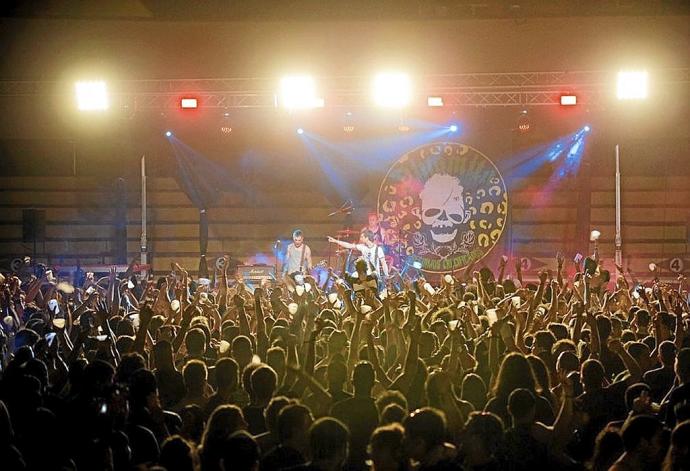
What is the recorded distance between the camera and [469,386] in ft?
14.8

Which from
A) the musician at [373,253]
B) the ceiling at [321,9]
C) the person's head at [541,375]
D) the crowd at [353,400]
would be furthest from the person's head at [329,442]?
the ceiling at [321,9]

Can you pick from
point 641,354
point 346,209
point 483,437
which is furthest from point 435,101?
point 483,437

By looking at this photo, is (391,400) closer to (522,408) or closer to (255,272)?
(522,408)

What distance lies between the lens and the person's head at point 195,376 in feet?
15.2

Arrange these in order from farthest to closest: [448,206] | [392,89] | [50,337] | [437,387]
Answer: [448,206] → [392,89] → [50,337] → [437,387]

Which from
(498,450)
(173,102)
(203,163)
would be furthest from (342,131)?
(498,450)

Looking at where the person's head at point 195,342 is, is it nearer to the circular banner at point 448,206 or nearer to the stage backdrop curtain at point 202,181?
the circular banner at point 448,206

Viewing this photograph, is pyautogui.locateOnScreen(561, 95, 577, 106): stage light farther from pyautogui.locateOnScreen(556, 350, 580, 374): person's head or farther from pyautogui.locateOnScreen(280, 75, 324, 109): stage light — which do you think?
pyautogui.locateOnScreen(556, 350, 580, 374): person's head

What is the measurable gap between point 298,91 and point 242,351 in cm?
1049

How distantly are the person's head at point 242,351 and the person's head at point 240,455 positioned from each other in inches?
79.9

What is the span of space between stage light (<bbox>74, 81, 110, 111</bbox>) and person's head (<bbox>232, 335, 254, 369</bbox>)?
11377mm

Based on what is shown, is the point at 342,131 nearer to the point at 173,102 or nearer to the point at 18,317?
the point at 173,102

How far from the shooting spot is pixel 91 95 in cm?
1555

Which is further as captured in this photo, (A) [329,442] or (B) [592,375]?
(B) [592,375]
